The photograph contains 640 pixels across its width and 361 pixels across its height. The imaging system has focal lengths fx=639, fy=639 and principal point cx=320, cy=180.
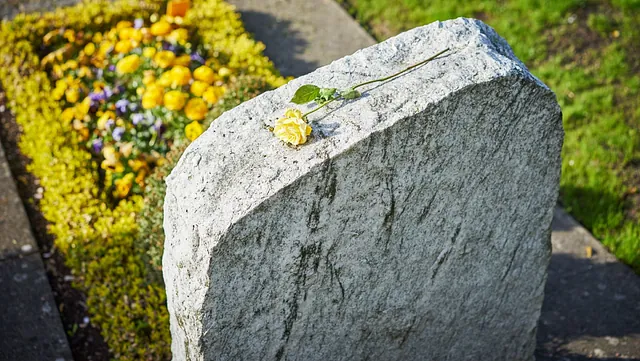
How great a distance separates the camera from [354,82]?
224 centimetres

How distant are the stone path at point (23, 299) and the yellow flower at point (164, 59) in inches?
46.0

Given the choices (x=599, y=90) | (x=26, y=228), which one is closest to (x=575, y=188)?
(x=599, y=90)

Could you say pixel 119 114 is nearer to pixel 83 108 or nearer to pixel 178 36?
pixel 83 108

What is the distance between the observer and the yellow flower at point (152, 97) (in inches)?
146

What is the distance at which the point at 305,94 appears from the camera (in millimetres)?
2160

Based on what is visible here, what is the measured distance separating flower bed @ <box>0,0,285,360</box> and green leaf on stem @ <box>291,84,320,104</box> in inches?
46.5

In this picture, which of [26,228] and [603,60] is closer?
[26,228]

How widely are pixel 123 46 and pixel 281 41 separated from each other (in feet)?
4.51

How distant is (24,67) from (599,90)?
4210 millimetres

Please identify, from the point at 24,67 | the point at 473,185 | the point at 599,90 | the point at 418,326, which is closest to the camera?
the point at 473,185

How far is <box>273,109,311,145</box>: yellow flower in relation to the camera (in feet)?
6.64

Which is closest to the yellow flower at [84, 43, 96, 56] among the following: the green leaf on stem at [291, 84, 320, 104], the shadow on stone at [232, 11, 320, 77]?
the shadow on stone at [232, 11, 320, 77]

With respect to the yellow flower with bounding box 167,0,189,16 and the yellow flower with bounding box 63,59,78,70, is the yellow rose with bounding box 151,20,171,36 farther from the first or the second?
the yellow flower with bounding box 63,59,78,70

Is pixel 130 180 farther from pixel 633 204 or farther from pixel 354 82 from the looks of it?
pixel 633 204
